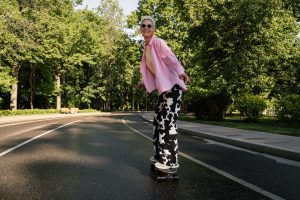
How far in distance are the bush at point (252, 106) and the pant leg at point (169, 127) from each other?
14.6 meters

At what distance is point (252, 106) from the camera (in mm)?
18844

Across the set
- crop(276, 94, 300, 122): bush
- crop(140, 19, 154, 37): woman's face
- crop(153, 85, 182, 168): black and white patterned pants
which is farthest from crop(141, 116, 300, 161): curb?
crop(276, 94, 300, 122): bush

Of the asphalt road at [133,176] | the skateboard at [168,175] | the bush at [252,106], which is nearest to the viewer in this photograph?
the asphalt road at [133,176]

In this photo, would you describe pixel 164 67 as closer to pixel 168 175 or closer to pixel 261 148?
pixel 168 175

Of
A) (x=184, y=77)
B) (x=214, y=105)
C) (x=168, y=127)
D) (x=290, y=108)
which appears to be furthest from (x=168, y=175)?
(x=214, y=105)

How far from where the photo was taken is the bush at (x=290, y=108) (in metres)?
15.6

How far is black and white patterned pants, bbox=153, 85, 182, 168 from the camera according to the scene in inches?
196

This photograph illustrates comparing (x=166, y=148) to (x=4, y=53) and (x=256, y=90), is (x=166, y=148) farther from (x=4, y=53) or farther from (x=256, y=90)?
(x=4, y=53)

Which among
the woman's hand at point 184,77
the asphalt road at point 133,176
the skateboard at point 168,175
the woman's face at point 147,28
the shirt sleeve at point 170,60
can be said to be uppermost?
the woman's face at point 147,28

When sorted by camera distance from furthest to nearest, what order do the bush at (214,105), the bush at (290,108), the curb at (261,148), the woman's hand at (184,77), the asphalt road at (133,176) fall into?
the bush at (214,105)
the bush at (290,108)
the curb at (261,148)
the woman's hand at (184,77)
the asphalt road at (133,176)

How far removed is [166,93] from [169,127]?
48 centimetres

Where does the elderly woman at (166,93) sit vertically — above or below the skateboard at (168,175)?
above

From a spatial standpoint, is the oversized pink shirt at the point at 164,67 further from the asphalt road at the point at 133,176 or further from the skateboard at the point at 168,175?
the asphalt road at the point at 133,176

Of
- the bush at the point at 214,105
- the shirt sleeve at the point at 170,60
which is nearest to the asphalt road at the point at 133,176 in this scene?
the shirt sleeve at the point at 170,60
